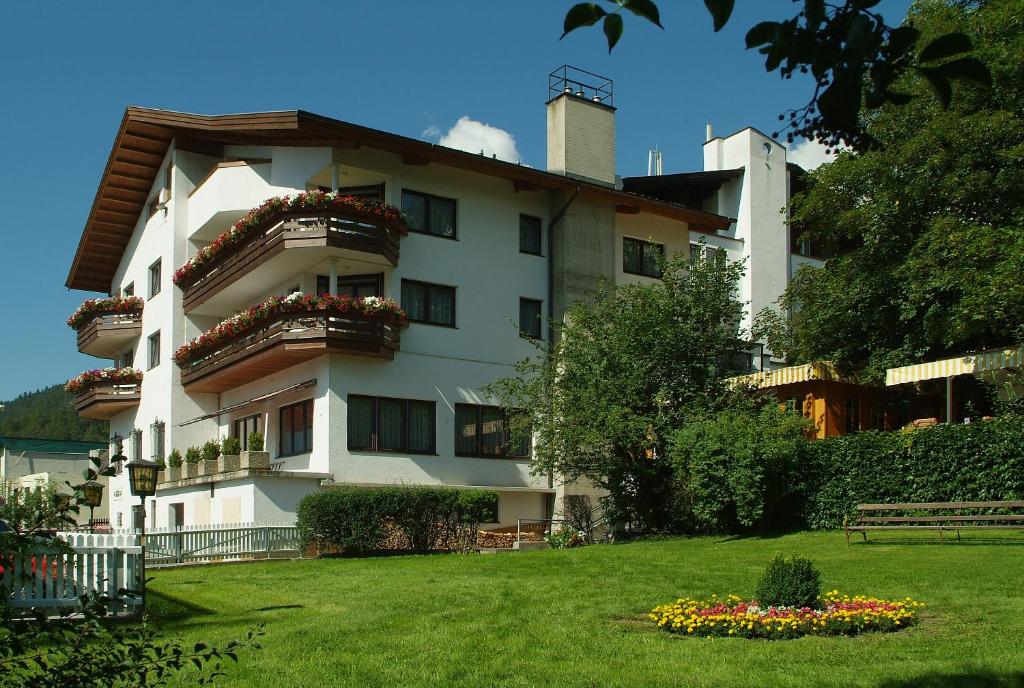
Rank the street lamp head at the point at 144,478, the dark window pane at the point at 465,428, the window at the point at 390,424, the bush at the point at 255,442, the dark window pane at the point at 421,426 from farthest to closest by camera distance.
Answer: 1. the dark window pane at the point at 465,428
2. the bush at the point at 255,442
3. the dark window pane at the point at 421,426
4. the window at the point at 390,424
5. the street lamp head at the point at 144,478

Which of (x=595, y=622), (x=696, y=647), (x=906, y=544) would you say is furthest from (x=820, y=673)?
(x=906, y=544)

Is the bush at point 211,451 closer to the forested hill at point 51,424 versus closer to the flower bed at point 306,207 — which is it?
the flower bed at point 306,207

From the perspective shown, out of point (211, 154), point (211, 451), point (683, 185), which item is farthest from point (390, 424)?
point (683, 185)

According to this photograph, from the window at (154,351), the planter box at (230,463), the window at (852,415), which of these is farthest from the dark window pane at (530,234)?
the window at (154,351)

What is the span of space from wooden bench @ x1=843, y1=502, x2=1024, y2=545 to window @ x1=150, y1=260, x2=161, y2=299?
27959mm

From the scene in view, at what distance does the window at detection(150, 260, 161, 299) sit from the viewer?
42312 mm

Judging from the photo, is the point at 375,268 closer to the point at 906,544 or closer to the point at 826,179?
the point at 826,179

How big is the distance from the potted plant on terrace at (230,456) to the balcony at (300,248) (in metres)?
4.88

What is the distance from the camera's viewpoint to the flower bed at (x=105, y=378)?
42938mm

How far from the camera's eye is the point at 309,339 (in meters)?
30.7

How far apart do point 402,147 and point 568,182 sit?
19.8ft

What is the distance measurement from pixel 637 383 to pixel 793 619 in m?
15.8

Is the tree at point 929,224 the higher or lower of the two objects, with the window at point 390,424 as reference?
higher

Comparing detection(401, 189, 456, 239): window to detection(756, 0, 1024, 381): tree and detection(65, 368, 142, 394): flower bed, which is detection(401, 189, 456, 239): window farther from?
detection(65, 368, 142, 394): flower bed
